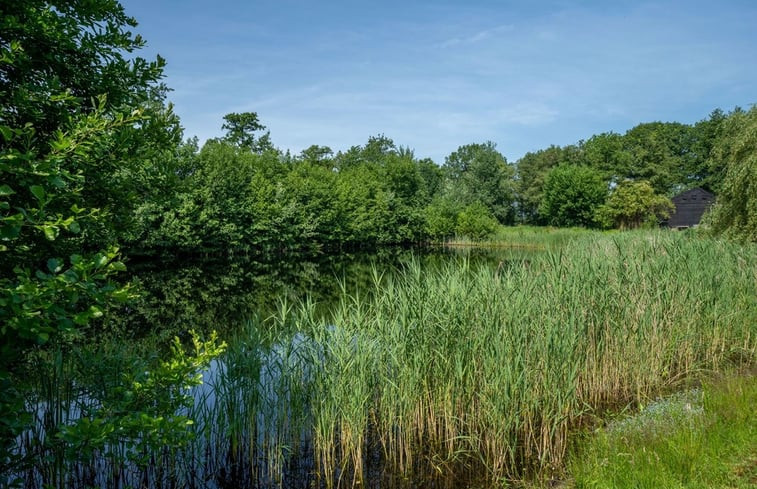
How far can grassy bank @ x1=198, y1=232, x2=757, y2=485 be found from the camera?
5172 mm

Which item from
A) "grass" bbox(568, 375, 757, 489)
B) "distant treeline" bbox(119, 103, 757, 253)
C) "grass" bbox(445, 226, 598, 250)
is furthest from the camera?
"grass" bbox(445, 226, 598, 250)

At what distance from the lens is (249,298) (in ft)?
56.7

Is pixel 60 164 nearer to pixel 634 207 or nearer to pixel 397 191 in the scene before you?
pixel 397 191

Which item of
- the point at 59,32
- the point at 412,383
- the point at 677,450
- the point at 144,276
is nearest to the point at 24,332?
the point at 59,32

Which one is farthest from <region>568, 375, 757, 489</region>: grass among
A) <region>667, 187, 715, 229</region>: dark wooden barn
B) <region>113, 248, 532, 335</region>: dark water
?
<region>667, 187, 715, 229</region>: dark wooden barn

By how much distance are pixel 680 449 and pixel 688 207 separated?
174 feet

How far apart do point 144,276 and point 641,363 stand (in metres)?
22.2

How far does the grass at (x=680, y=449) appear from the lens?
4051 mm

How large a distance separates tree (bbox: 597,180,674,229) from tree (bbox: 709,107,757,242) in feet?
119

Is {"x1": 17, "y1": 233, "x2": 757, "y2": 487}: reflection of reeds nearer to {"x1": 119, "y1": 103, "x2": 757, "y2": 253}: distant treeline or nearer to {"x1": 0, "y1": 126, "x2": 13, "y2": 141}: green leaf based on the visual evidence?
{"x1": 0, "y1": 126, "x2": 13, "y2": 141}: green leaf

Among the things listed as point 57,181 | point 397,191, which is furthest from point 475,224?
point 57,181

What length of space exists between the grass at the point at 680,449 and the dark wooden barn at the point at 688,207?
160 feet

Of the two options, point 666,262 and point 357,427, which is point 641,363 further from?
point 357,427

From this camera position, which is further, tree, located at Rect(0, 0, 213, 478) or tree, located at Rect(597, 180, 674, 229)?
tree, located at Rect(597, 180, 674, 229)
